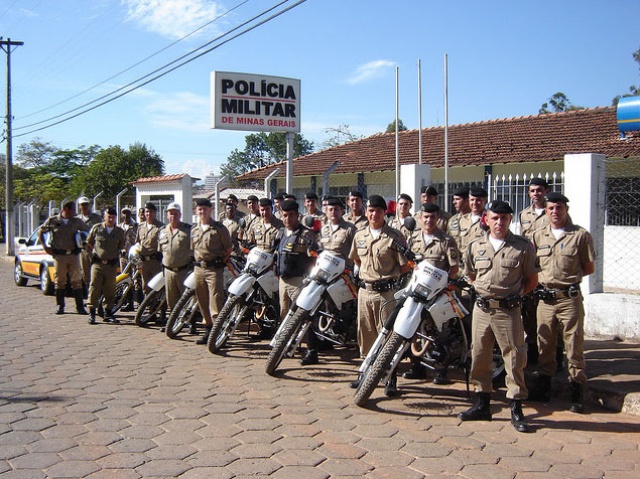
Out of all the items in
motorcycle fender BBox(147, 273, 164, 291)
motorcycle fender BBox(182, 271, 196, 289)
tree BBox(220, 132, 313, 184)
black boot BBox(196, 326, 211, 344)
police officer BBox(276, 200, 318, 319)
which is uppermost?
tree BBox(220, 132, 313, 184)

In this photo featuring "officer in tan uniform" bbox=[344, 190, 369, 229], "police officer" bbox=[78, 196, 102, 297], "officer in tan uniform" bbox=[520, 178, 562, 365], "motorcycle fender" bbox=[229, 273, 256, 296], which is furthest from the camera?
"police officer" bbox=[78, 196, 102, 297]

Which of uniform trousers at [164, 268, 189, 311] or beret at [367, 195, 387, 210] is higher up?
beret at [367, 195, 387, 210]

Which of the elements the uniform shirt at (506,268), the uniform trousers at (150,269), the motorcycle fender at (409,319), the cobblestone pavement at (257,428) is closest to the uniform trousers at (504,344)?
the uniform shirt at (506,268)

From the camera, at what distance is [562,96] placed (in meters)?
61.1

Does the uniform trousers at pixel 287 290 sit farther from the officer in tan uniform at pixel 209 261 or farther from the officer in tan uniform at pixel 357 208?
the officer in tan uniform at pixel 357 208

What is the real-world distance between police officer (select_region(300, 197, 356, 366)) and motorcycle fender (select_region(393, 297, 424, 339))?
1.58 m

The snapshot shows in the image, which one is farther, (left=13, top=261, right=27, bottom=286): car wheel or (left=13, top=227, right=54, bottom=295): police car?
(left=13, top=261, right=27, bottom=286): car wheel

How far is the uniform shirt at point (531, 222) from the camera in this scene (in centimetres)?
624

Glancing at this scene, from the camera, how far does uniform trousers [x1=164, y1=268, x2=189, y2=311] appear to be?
347 inches

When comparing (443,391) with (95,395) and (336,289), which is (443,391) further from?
(95,395)

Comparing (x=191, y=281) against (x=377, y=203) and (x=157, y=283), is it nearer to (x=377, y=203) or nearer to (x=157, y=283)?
(x=157, y=283)

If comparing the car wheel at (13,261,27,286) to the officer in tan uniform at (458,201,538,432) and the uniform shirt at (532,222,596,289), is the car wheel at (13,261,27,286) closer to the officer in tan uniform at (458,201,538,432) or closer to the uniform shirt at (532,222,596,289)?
the officer in tan uniform at (458,201,538,432)

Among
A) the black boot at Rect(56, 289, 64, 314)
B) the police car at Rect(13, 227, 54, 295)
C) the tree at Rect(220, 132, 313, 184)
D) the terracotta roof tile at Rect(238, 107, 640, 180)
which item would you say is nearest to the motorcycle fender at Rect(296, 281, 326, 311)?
the black boot at Rect(56, 289, 64, 314)

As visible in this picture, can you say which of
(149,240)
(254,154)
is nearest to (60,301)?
(149,240)
